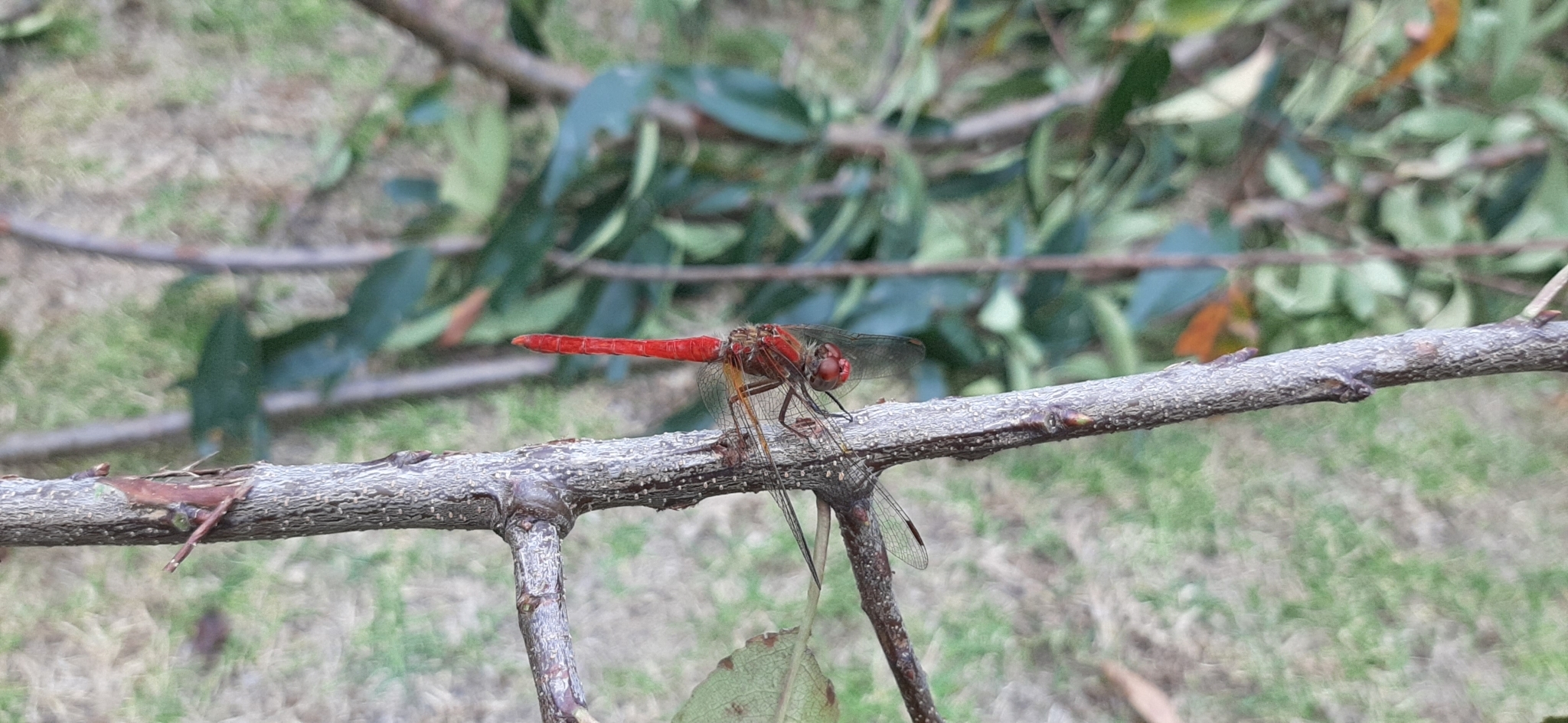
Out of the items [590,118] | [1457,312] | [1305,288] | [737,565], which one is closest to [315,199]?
[590,118]

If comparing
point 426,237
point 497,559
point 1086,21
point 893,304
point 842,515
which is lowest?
point 842,515

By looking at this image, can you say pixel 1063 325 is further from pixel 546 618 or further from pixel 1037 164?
pixel 546 618

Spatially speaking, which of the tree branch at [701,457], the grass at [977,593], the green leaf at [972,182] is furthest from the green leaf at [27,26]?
the tree branch at [701,457]

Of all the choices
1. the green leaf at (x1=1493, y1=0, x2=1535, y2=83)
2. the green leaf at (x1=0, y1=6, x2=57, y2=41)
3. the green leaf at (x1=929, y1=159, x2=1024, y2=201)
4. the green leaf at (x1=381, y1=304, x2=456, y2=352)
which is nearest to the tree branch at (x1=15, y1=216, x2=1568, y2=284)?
the green leaf at (x1=381, y1=304, x2=456, y2=352)

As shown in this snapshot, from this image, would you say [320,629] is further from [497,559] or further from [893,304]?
[893,304]

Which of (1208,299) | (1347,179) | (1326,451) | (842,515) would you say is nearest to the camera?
(842,515)

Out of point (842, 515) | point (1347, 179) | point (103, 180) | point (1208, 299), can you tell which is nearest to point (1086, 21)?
point (1347, 179)
